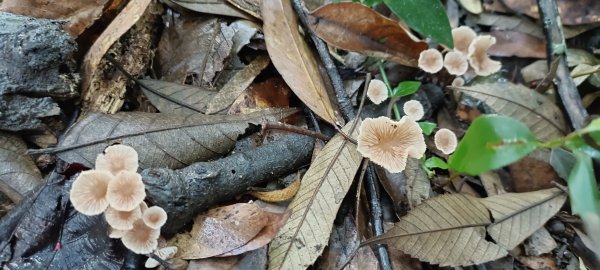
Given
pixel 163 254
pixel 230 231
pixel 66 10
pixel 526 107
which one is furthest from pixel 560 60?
pixel 66 10

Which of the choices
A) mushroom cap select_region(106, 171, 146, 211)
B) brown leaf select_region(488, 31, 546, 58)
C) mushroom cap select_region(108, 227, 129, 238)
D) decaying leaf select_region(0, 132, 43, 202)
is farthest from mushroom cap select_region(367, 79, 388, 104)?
decaying leaf select_region(0, 132, 43, 202)

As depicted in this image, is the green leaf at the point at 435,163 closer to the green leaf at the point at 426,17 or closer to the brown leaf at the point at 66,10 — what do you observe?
the green leaf at the point at 426,17

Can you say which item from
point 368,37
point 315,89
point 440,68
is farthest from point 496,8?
point 315,89

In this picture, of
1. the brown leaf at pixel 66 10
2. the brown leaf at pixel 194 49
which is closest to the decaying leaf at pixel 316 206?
the brown leaf at pixel 194 49

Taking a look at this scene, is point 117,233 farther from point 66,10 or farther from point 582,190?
point 582,190

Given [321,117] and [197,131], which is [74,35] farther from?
[321,117]
